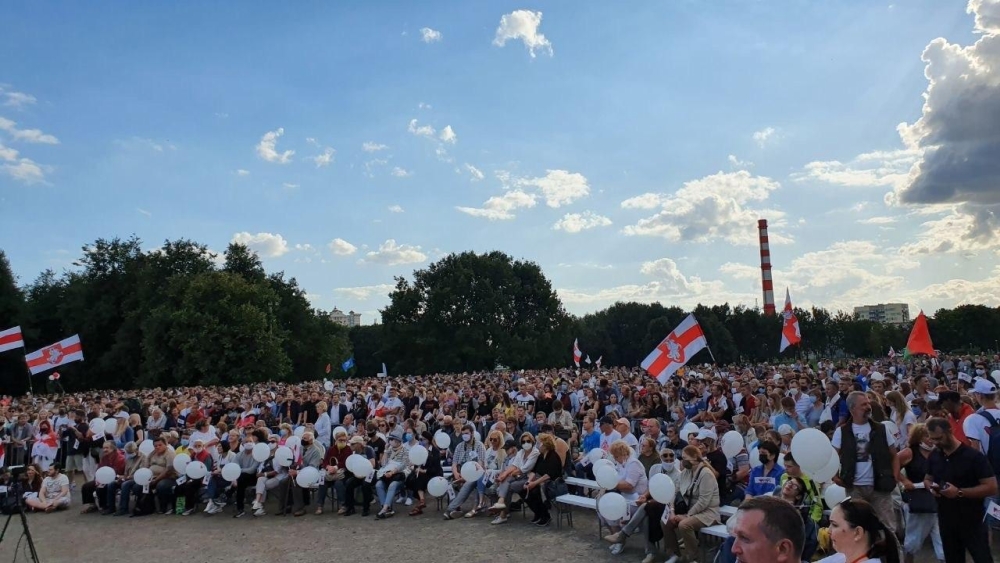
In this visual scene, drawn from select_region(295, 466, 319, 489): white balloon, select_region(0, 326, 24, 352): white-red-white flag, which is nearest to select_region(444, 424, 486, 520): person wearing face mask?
select_region(295, 466, 319, 489): white balloon

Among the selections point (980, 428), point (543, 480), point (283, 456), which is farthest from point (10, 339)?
point (980, 428)

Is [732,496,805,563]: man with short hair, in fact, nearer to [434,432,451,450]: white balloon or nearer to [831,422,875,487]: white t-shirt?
[831,422,875,487]: white t-shirt

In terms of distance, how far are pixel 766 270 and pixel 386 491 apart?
73477 millimetres

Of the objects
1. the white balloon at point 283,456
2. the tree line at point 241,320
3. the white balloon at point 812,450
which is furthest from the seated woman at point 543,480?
the tree line at point 241,320

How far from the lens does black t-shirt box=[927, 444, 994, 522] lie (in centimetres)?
542

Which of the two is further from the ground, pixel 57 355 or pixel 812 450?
pixel 57 355

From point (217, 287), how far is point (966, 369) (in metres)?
38.6

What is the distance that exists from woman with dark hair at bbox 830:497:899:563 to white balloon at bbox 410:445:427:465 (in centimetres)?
894

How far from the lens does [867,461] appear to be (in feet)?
21.3

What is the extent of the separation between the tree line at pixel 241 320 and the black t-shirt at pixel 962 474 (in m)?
40.1

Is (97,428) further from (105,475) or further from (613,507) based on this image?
(613,507)

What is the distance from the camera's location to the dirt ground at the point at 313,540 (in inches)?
347

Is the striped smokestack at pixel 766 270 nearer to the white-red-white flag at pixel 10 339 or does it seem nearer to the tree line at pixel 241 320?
the tree line at pixel 241 320

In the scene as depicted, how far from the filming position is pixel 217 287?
A: 43.6 metres
